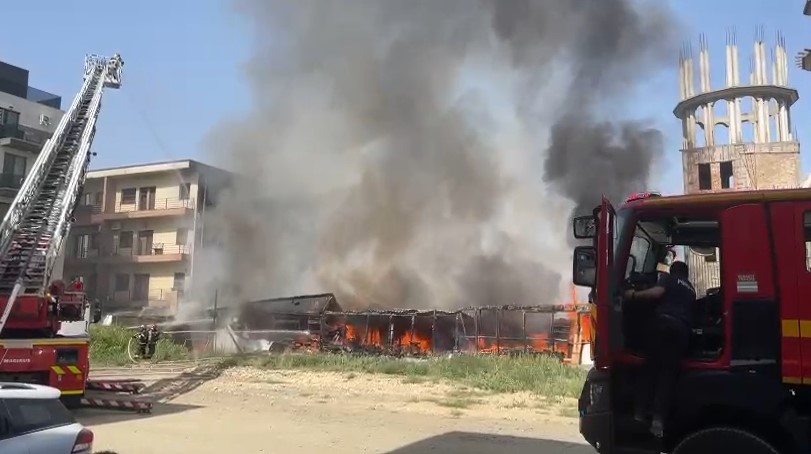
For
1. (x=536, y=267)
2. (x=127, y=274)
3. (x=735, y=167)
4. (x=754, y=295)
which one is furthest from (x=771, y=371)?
(x=127, y=274)

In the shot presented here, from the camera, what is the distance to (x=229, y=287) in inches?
1272

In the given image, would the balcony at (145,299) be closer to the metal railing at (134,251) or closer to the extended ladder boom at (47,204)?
the metal railing at (134,251)

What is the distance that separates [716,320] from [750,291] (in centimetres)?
39

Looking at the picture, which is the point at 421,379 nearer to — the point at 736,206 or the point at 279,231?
the point at 736,206

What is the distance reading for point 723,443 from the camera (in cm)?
438

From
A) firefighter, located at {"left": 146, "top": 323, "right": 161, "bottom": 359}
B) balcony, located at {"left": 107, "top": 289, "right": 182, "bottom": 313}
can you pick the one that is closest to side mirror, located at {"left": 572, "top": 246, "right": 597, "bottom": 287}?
firefighter, located at {"left": 146, "top": 323, "right": 161, "bottom": 359}

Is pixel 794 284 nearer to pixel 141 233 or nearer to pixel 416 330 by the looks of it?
pixel 416 330

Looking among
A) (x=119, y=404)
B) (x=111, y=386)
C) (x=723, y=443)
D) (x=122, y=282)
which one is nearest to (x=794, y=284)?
(x=723, y=443)

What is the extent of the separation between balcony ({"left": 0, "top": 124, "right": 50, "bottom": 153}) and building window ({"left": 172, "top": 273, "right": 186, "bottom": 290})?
9.47 metres

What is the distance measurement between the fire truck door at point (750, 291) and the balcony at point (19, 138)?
33.7 meters

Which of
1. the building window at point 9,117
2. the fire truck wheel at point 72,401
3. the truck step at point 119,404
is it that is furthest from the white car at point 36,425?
the building window at point 9,117

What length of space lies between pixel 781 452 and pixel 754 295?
1044 millimetres

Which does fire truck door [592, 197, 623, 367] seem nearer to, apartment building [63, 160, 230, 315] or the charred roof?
the charred roof

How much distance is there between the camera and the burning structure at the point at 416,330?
2027 centimetres
